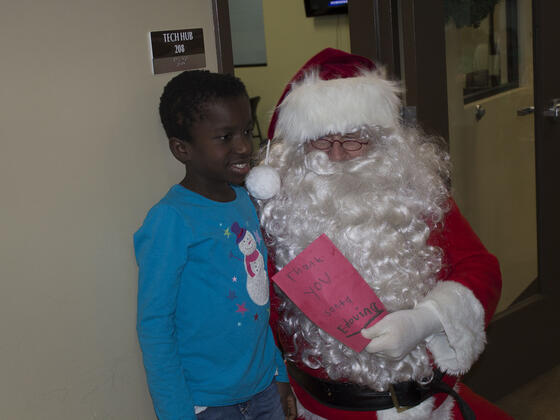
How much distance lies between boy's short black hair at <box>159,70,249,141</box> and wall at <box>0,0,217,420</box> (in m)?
0.08

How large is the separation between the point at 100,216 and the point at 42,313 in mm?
232

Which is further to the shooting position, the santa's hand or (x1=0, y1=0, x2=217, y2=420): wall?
the santa's hand

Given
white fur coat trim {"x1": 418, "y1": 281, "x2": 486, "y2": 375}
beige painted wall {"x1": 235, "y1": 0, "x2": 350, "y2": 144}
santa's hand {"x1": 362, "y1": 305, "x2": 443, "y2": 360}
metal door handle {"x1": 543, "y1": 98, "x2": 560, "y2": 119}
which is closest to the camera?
santa's hand {"x1": 362, "y1": 305, "x2": 443, "y2": 360}

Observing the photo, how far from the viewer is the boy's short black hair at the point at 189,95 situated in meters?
1.27

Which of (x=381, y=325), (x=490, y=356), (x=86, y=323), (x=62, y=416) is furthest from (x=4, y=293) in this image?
(x=490, y=356)

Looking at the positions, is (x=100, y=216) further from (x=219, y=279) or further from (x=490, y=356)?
(x=490, y=356)

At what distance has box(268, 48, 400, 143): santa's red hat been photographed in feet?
4.72

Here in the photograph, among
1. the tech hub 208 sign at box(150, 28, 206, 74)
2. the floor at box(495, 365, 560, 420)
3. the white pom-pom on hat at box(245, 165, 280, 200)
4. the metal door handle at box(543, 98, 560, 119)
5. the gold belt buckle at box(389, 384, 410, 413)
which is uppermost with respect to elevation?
the tech hub 208 sign at box(150, 28, 206, 74)

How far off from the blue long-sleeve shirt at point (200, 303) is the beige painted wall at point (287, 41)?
12.8 feet

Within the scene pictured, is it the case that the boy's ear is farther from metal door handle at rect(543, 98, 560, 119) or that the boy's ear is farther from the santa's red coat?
metal door handle at rect(543, 98, 560, 119)

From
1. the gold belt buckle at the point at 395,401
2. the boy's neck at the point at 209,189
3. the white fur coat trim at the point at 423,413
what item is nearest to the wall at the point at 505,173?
the white fur coat trim at the point at 423,413

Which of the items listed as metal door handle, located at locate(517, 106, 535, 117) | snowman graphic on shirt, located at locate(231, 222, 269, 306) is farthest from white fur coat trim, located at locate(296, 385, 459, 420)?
metal door handle, located at locate(517, 106, 535, 117)

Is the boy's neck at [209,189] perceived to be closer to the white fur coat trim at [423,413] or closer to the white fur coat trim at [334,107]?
the white fur coat trim at [334,107]

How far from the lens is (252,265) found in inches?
53.4
